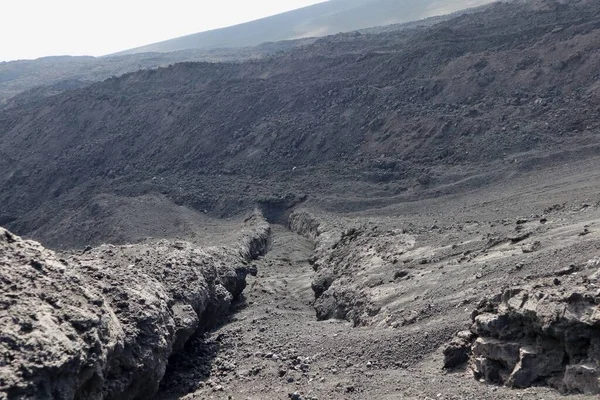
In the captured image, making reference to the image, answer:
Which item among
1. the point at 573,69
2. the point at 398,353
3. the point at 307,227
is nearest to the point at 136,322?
the point at 398,353

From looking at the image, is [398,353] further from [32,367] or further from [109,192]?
[109,192]

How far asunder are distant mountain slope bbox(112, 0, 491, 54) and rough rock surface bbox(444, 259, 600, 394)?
9264 cm

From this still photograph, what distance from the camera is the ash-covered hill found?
26.5 meters

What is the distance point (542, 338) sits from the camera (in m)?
7.36

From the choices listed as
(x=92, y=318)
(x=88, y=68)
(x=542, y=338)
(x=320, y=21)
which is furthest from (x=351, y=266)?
(x=320, y=21)

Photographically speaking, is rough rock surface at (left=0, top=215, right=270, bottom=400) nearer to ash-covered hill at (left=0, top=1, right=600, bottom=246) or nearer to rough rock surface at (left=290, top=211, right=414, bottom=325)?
rough rock surface at (left=290, top=211, right=414, bottom=325)

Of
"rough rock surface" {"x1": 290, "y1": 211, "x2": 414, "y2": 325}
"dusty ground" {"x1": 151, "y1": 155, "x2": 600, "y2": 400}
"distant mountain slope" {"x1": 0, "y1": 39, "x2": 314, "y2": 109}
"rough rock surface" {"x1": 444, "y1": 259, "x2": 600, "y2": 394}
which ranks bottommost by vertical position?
"rough rock surface" {"x1": 290, "y1": 211, "x2": 414, "y2": 325}

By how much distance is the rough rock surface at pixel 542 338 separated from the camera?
6832 millimetres

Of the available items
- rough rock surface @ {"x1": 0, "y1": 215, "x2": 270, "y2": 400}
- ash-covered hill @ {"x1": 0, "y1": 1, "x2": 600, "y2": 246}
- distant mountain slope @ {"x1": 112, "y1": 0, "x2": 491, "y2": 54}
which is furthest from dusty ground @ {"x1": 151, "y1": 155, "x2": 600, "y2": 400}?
distant mountain slope @ {"x1": 112, "y1": 0, "x2": 491, "y2": 54}

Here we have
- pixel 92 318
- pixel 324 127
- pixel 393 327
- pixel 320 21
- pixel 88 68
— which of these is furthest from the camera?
pixel 320 21

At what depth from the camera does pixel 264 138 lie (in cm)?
3353

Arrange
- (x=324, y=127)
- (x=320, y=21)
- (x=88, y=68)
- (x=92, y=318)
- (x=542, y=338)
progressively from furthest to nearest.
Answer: (x=320, y=21) < (x=88, y=68) < (x=324, y=127) < (x=92, y=318) < (x=542, y=338)

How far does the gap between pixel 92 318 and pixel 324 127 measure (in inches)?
1005

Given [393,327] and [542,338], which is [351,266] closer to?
[393,327]
